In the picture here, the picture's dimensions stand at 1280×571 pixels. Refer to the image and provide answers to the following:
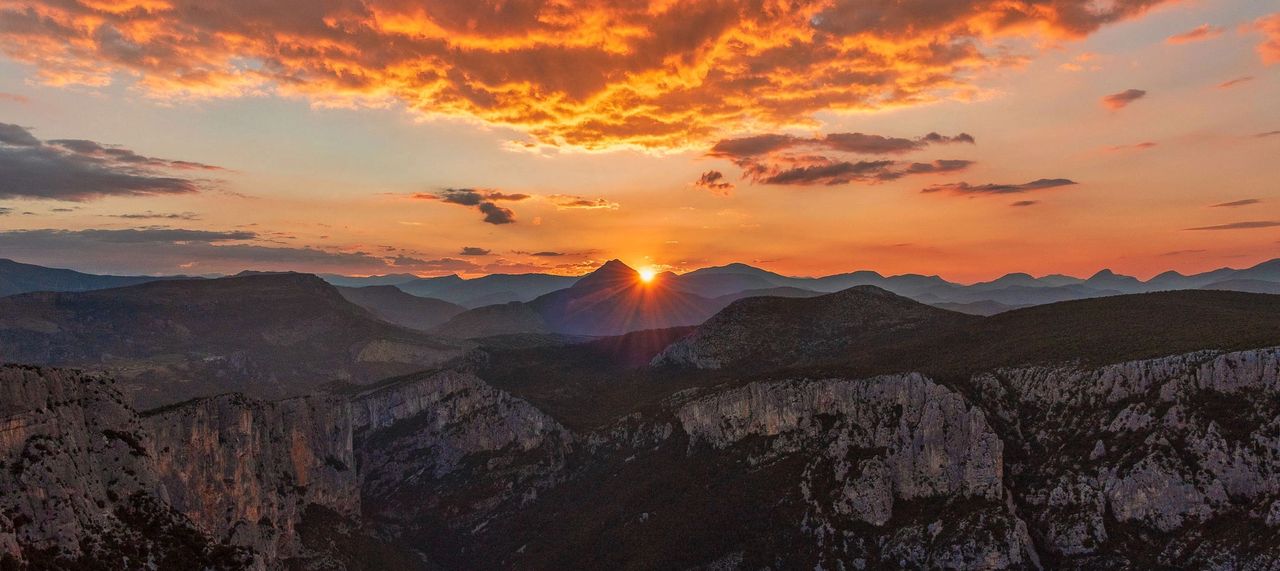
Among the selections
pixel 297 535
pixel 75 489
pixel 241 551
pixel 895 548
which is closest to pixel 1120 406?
pixel 895 548

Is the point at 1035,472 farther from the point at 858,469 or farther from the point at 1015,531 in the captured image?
the point at 858,469

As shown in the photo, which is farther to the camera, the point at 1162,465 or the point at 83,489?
the point at 1162,465

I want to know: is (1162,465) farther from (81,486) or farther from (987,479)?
(81,486)

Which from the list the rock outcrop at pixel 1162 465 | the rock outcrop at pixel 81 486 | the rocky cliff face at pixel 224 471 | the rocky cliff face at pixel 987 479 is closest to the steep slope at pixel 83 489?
the rock outcrop at pixel 81 486

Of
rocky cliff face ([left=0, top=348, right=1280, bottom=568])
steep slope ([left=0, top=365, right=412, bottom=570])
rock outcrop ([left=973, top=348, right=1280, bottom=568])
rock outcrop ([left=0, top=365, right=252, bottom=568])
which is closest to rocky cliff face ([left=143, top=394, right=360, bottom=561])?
rocky cliff face ([left=0, top=348, right=1280, bottom=568])

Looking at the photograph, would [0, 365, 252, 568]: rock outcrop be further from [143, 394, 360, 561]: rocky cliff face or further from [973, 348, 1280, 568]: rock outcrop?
[973, 348, 1280, 568]: rock outcrop

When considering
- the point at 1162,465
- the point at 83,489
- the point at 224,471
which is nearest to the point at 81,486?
the point at 83,489

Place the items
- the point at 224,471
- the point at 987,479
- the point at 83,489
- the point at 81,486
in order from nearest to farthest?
the point at 81,486
the point at 83,489
the point at 224,471
the point at 987,479

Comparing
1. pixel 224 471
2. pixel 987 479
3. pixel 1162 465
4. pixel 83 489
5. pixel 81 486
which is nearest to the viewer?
pixel 81 486

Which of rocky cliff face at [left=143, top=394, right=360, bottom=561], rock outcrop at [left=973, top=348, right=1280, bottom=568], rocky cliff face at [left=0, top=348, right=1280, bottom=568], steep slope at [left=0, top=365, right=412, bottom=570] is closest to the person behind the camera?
steep slope at [left=0, top=365, right=412, bottom=570]

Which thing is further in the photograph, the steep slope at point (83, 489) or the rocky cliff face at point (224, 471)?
the rocky cliff face at point (224, 471)

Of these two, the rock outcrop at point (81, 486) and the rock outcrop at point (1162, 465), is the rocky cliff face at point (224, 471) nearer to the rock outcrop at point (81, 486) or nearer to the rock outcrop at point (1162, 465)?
the rock outcrop at point (81, 486)

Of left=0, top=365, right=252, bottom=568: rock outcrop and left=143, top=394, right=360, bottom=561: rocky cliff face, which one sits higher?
left=0, top=365, right=252, bottom=568: rock outcrop
